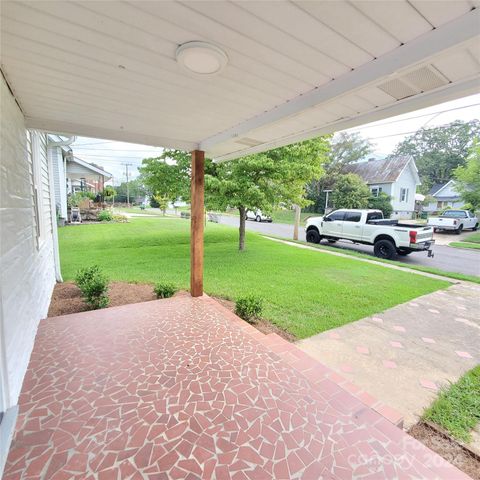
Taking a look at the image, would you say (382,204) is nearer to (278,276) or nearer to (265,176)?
(265,176)

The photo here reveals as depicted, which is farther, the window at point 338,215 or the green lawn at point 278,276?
the window at point 338,215

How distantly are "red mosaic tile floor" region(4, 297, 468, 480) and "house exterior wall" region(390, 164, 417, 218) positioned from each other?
21.8m

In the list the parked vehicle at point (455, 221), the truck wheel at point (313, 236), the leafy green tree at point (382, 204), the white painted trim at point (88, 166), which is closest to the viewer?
the truck wheel at point (313, 236)

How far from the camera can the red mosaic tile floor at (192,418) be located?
1492mm

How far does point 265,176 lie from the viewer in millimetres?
6742

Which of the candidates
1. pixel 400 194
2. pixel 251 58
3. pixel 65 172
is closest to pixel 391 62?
pixel 251 58

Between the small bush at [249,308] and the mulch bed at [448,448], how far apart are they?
1.97m

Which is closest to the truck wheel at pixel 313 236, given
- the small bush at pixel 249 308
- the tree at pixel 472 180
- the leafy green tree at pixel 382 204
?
the small bush at pixel 249 308

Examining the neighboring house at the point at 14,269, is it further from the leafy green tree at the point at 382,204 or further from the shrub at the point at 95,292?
the leafy green tree at the point at 382,204

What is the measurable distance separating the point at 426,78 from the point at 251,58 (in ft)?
3.67

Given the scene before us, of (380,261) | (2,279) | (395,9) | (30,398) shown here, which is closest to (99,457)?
(30,398)

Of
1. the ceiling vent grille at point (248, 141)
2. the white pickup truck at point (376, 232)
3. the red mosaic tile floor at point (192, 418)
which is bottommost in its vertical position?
the red mosaic tile floor at point (192, 418)

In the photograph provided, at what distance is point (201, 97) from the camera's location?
2.18 meters

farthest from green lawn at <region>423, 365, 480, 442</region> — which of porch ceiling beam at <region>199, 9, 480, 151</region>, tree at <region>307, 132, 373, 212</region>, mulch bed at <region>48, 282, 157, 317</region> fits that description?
tree at <region>307, 132, 373, 212</region>
